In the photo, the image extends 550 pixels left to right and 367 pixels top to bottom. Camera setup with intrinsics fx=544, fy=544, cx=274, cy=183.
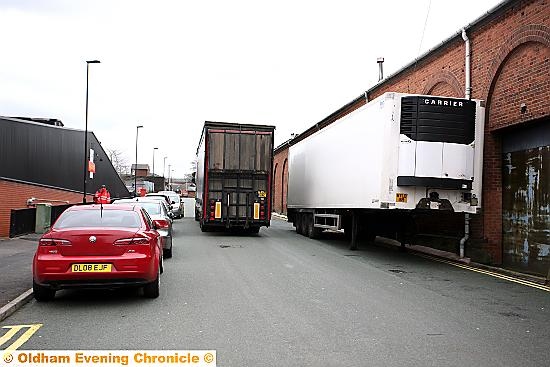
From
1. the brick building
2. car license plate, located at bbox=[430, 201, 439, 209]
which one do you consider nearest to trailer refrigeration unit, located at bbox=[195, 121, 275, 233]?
the brick building

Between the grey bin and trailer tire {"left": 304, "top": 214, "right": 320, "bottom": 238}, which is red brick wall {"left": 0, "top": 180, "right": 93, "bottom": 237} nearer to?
the grey bin

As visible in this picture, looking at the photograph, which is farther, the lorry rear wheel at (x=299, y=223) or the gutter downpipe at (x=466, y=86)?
the lorry rear wheel at (x=299, y=223)

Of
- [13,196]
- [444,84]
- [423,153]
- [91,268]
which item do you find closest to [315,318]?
[91,268]

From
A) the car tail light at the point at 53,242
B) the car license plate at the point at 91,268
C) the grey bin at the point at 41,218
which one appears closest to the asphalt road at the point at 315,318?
the car license plate at the point at 91,268

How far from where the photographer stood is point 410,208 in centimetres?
1269

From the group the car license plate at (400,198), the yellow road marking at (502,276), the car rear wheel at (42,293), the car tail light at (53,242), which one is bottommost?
the yellow road marking at (502,276)

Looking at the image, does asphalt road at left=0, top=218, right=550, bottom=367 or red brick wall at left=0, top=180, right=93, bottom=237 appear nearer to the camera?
asphalt road at left=0, top=218, right=550, bottom=367

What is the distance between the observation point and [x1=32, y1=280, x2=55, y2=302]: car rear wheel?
25.9ft

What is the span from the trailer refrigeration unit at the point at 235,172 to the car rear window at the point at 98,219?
1116 centimetres

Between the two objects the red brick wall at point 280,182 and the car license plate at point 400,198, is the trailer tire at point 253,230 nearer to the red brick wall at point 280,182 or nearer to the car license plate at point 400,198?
the car license plate at point 400,198

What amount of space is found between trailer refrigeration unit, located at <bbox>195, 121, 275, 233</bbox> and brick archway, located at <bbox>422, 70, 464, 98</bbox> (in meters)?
5.82

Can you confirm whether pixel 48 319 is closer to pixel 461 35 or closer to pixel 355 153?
pixel 355 153

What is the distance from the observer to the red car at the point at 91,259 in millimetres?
7578

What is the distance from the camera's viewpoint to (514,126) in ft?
42.9
